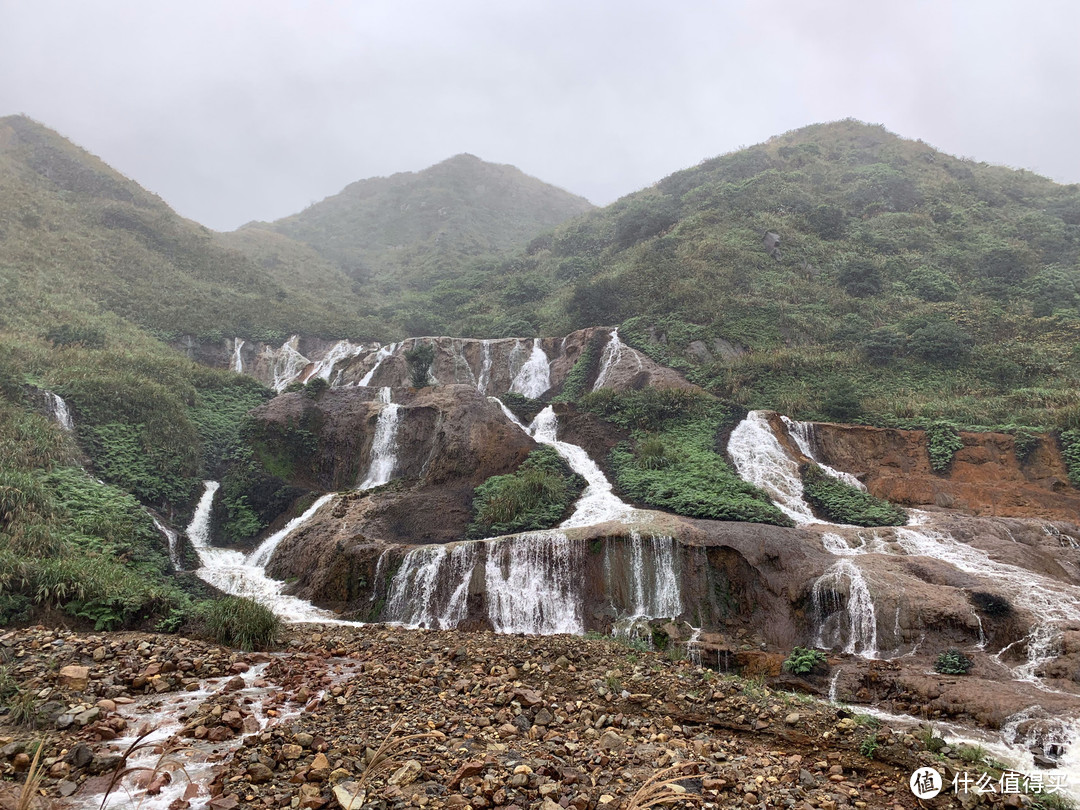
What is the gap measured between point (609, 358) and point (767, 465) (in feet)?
36.1

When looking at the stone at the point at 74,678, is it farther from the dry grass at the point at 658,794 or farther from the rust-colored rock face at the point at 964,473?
the rust-colored rock face at the point at 964,473

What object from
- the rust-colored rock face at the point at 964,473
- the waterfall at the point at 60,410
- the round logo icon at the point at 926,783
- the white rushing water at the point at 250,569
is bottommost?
the white rushing water at the point at 250,569

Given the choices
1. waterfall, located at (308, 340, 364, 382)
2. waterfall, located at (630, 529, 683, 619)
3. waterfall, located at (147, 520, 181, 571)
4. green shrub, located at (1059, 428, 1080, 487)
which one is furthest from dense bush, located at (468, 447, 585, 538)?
waterfall, located at (308, 340, 364, 382)

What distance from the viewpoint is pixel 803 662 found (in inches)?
403

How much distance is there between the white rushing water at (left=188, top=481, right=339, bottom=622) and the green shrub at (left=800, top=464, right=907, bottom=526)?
14.2m

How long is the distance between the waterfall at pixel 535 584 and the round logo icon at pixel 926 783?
7967mm

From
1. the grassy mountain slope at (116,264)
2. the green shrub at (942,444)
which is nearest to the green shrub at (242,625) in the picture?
the green shrub at (942,444)

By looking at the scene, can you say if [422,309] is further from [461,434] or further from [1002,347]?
[1002,347]

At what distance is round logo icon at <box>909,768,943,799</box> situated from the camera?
5.49m

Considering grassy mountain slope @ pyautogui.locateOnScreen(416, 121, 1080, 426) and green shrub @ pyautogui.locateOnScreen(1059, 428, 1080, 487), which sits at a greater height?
grassy mountain slope @ pyautogui.locateOnScreen(416, 121, 1080, 426)

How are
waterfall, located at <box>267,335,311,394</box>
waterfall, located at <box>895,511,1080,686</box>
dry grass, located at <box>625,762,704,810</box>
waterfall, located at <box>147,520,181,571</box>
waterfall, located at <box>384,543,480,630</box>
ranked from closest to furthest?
dry grass, located at <box>625,762,704,810</box> → waterfall, located at <box>895,511,1080,686</box> → waterfall, located at <box>384,543,480,630</box> → waterfall, located at <box>147,520,181,571</box> → waterfall, located at <box>267,335,311,394</box>

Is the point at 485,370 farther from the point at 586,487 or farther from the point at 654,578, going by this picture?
the point at 654,578

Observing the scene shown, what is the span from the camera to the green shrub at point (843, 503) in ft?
54.1

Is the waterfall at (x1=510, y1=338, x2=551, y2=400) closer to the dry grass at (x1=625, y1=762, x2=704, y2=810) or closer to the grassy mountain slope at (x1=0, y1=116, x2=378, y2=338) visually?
the grassy mountain slope at (x1=0, y1=116, x2=378, y2=338)
